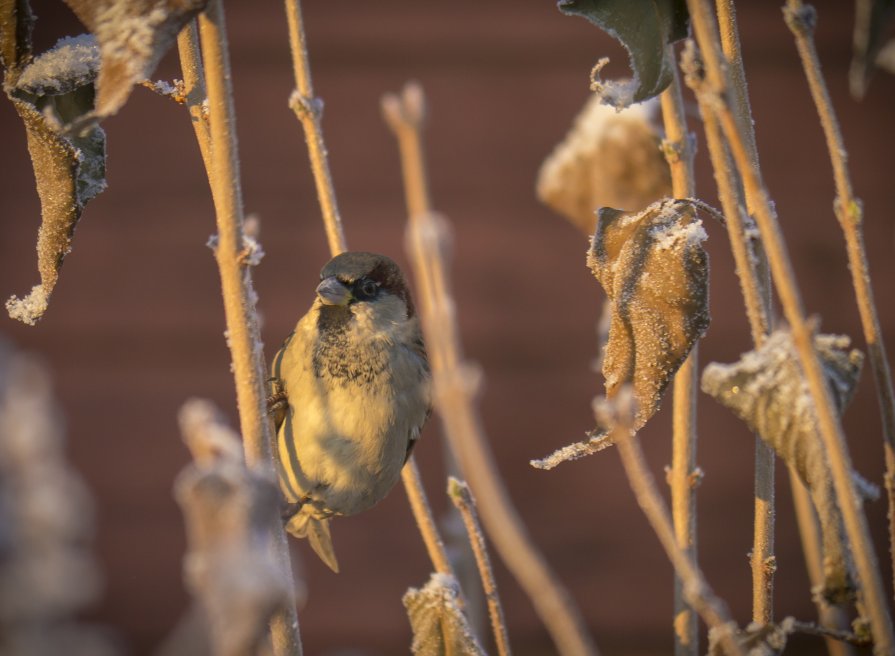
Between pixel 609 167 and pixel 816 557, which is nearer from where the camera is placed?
pixel 816 557

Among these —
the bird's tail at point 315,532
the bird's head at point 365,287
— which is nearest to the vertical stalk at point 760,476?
the bird's head at point 365,287

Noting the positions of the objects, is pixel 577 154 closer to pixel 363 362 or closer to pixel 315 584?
pixel 363 362

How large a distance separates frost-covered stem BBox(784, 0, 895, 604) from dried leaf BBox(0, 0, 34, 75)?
13.1 inches

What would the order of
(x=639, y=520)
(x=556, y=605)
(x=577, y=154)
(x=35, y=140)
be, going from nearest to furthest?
(x=556, y=605) < (x=35, y=140) < (x=577, y=154) < (x=639, y=520)

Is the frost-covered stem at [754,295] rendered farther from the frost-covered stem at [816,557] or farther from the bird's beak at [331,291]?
the bird's beak at [331,291]

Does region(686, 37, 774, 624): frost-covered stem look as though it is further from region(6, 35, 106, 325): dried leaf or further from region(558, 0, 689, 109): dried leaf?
region(6, 35, 106, 325): dried leaf

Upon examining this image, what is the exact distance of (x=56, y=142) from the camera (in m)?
0.45

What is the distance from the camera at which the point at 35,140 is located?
45 centimetres

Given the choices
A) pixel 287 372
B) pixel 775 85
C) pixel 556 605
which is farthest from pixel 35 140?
pixel 775 85

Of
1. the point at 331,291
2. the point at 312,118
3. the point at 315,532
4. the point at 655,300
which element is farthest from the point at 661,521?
the point at 315,532

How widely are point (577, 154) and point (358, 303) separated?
30cm

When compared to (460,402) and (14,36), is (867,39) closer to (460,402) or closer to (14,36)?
(460,402)

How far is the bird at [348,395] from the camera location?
33.8 inches

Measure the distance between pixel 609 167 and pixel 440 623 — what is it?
294 millimetres
